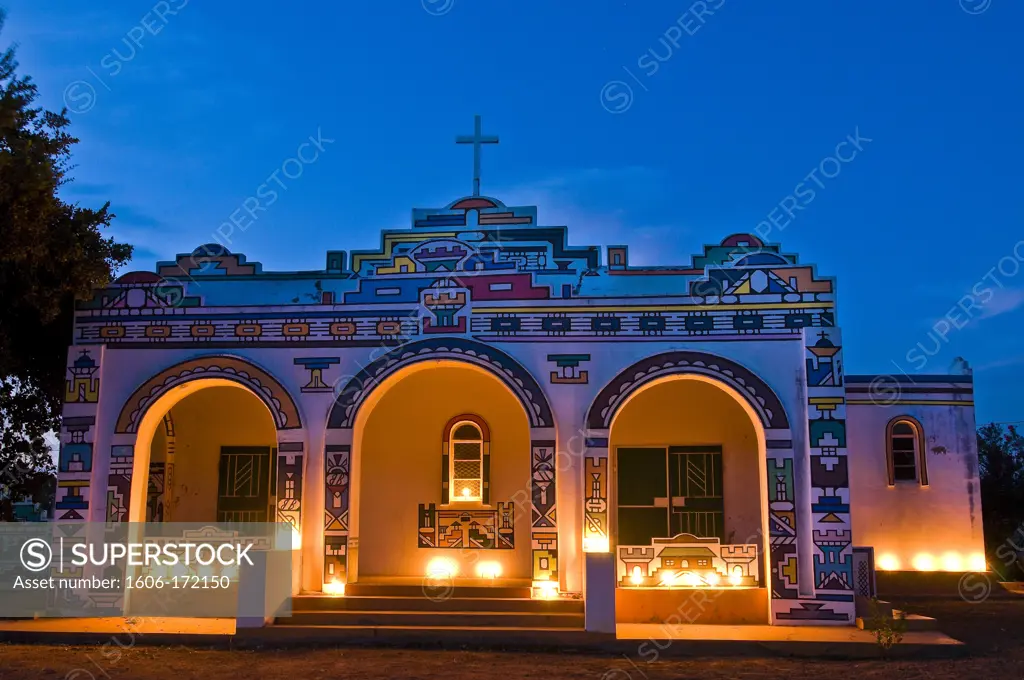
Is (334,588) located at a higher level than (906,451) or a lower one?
lower

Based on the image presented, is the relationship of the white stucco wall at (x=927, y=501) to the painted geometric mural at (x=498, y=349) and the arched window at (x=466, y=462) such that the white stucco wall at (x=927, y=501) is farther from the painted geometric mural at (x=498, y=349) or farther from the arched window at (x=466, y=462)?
the arched window at (x=466, y=462)

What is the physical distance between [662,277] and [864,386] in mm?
5464

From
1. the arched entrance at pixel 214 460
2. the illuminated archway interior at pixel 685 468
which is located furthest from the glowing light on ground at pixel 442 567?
the arched entrance at pixel 214 460

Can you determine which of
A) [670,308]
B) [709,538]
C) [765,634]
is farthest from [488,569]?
[670,308]

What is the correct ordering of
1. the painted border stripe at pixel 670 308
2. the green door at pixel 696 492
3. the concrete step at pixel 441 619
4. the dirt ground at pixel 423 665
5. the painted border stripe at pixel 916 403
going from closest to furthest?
the dirt ground at pixel 423 665
the concrete step at pixel 441 619
the painted border stripe at pixel 670 308
the green door at pixel 696 492
the painted border stripe at pixel 916 403

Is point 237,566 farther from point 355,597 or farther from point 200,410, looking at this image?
point 200,410

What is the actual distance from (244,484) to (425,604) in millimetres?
4373

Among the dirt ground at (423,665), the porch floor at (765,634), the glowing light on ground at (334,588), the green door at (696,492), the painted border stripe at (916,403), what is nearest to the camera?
the dirt ground at (423,665)

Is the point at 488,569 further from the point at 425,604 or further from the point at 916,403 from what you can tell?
the point at 916,403

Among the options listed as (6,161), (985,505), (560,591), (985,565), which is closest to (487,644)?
(560,591)

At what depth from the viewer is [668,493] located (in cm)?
1384

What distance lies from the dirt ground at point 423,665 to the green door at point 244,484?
369cm

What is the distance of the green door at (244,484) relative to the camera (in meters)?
14.2

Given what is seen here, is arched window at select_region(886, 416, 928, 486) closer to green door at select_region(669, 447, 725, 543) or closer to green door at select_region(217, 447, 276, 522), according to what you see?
green door at select_region(669, 447, 725, 543)
